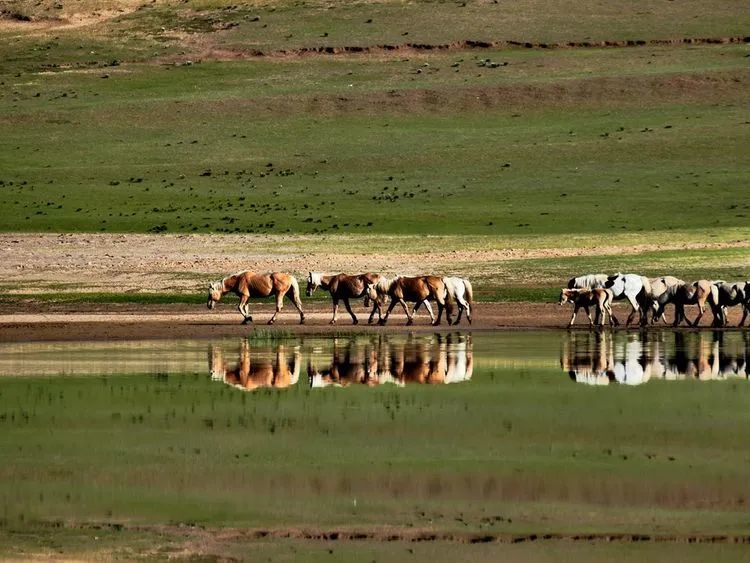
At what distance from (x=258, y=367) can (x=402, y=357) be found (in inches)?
101

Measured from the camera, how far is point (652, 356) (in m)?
26.7

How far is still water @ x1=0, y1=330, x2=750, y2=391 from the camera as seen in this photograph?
23.4 meters

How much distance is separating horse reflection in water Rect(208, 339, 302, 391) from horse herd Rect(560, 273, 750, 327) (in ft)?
23.5

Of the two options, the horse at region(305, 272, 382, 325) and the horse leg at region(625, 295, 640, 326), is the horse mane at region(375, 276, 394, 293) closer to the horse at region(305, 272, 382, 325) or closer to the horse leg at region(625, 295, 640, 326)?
the horse at region(305, 272, 382, 325)

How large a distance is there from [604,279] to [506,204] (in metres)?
23.8

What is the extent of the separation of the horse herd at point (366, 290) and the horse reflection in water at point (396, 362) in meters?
2.76

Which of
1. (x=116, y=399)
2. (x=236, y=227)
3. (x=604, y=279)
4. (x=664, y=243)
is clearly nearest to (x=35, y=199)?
(x=236, y=227)

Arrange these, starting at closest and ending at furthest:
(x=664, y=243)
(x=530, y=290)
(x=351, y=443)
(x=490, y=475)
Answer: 1. (x=490, y=475)
2. (x=351, y=443)
3. (x=530, y=290)
4. (x=664, y=243)

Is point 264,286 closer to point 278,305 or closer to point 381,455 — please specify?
point 278,305

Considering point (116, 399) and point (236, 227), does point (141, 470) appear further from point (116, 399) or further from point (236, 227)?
point (236, 227)

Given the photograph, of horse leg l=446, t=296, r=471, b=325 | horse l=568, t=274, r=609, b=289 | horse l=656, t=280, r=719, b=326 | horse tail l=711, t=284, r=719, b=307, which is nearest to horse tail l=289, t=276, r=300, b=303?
horse leg l=446, t=296, r=471, b=325

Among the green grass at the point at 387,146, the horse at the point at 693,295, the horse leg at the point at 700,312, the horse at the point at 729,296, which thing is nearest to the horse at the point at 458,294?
the horse at the point at 693,295

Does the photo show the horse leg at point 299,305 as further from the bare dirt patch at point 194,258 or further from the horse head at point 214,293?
the bare dirt patch at point 194,258

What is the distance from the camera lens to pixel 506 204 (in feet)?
193
